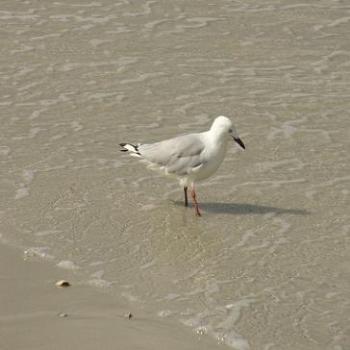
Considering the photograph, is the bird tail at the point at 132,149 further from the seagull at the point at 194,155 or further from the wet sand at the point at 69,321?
the wet sand at the point at 69,321

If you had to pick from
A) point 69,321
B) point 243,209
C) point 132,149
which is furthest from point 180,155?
point 69,321

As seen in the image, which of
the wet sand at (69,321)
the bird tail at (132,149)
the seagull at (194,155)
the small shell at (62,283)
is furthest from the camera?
the bird tail at (132,149)

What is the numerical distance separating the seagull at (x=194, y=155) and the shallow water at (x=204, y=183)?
0.95 ft

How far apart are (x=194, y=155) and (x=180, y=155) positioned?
0.11m

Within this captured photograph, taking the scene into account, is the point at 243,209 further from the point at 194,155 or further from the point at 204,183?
the point at 204,183

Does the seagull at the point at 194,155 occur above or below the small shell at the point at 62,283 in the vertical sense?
below

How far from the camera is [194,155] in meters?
8.36

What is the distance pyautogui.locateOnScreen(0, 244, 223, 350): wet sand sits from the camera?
5.91 metres

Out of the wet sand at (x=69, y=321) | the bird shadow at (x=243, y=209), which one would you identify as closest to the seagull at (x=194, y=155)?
the bird shadow at (x=243, y=209)

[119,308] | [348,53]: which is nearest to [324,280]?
[119,308]

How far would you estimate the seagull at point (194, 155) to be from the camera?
328 inches

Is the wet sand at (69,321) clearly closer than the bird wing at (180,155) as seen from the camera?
Yes

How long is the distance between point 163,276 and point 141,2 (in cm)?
761

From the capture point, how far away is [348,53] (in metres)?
12.1
